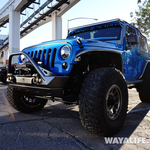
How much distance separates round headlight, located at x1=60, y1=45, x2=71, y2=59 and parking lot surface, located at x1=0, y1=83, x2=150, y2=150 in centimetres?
116

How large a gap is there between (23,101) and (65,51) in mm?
1710

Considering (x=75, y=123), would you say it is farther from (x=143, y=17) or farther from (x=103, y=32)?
(x=143, y=17)

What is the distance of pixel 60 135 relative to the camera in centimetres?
227

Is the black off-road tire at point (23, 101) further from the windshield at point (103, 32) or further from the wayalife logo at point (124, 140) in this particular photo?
the windshield at point (103, 32)

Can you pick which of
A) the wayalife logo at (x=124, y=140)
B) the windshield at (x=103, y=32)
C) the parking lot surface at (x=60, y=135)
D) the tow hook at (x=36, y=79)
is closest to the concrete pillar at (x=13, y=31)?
the windshield at (x=103, y=32)

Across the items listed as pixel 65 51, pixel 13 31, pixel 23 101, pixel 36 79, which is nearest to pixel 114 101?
pixel 65 51

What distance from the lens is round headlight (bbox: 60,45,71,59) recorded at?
2283 mm

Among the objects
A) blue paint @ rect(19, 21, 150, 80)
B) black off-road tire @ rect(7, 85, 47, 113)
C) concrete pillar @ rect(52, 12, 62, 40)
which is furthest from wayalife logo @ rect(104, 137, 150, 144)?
concrete pillar @ rect(52, 12, 62, 40)

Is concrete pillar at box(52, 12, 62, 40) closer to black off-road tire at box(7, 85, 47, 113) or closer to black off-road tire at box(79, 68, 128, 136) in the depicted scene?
black off-road tire at box(7, 85, 47, 113)

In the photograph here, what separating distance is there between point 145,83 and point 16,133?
3386 millimetres

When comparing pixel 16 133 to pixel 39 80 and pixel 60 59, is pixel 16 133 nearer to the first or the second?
pixel 39 80

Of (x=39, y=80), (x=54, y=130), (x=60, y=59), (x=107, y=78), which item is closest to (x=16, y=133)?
(x=54, y=130)

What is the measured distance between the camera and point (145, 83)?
13.6 feet

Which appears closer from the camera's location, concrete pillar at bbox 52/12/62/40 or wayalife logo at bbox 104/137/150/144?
wayalife logo at bbox 104/137/150/144
